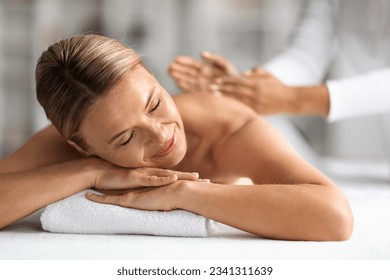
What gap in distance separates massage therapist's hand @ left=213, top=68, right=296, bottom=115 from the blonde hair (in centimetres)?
62

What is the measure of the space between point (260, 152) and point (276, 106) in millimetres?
550

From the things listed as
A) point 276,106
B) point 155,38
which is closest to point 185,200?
point 276,106

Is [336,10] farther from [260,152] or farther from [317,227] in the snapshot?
[317,227]

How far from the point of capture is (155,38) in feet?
13.9

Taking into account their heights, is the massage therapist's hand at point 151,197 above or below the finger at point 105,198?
above

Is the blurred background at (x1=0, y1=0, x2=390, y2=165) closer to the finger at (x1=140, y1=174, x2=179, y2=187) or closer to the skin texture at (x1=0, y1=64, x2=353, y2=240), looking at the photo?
the skin texture at (x1=0, y1=64, x2=353, y2=240)

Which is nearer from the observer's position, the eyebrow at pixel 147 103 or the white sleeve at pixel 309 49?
the eyebrow at pixel 147 103

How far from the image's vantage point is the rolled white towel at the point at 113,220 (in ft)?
4.01

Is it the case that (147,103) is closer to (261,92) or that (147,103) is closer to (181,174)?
(181,174)

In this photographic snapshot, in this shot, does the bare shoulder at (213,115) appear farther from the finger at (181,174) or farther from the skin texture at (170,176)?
the finger at (181,174)

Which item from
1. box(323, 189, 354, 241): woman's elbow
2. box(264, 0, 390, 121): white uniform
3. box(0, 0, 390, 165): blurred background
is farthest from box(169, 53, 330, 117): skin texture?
box(0, 0, 390, 165): blurred background

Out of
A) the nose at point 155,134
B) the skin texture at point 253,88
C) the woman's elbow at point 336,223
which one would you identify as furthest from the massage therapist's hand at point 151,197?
the skin texture at point 253,88

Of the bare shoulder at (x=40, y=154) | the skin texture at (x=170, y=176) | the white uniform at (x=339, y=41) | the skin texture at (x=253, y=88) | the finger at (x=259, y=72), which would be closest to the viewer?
the skin texture at (x=170, y=176)

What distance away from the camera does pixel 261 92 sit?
1.93 meters
